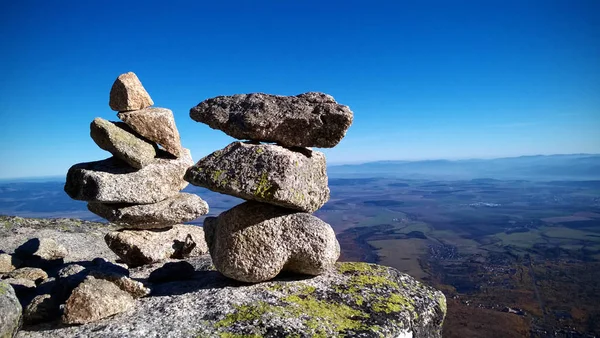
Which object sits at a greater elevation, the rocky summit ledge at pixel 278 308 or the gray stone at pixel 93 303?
the gray stone at pixel 93 303

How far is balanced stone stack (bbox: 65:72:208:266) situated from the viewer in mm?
15109

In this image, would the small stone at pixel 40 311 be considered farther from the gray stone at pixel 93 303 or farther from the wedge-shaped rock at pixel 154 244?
the wedge-shaped rock at pixel 154 244

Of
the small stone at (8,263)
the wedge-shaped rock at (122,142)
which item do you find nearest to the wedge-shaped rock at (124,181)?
the wedge-shaped rock at (122,142)

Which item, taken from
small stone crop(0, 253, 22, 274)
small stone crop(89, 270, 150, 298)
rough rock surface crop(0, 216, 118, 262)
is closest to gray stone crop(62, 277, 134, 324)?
small stone crop(89, 270, 150, 298)

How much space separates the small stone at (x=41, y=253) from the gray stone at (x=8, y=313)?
982 cm

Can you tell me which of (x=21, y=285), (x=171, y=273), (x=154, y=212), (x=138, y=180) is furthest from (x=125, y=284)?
(x=138, y=180)

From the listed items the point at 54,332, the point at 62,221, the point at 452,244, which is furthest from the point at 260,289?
the point at 452,244

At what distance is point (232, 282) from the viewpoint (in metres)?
11.8

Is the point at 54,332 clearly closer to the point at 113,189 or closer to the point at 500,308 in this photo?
the point at 113,189

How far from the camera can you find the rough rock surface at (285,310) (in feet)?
27.7

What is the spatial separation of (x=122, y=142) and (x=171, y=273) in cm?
626

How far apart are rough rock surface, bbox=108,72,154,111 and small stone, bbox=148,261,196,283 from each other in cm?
771

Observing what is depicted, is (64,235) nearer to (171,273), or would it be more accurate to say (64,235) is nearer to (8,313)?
(171,273)

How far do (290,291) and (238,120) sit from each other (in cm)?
606
